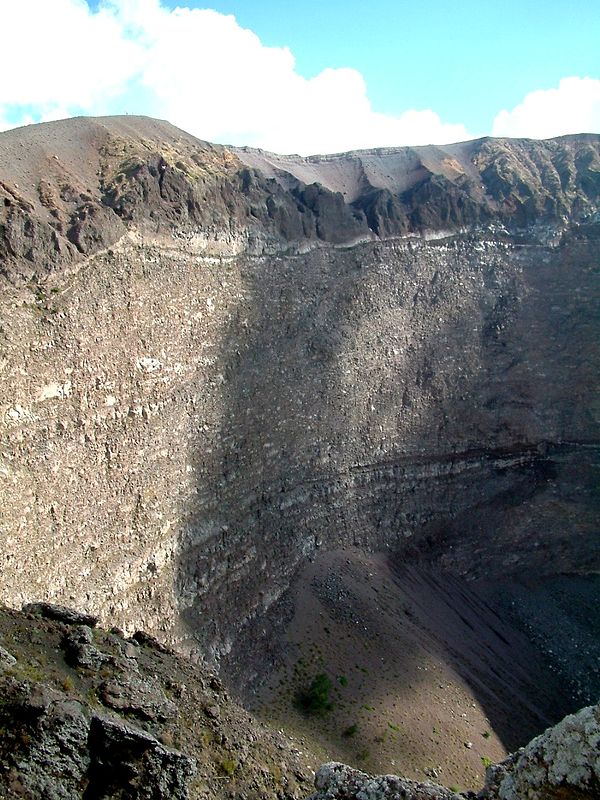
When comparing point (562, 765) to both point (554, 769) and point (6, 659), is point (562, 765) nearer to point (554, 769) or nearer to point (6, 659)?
point (554, 769)

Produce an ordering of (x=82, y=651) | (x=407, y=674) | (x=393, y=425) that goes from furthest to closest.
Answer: (x=393, y=425) → (x=407, y=674) → (x=82, y=651)

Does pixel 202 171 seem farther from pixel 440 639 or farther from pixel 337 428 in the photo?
pixel 440 639

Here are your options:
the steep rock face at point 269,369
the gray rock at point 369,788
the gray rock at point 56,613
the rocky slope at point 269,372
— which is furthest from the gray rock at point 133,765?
the rocky slope at point 269,372

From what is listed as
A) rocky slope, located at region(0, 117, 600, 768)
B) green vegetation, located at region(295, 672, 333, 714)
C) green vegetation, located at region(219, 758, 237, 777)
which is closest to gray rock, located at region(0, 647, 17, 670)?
green vegetation, located at region(219, 758, 237, 777)

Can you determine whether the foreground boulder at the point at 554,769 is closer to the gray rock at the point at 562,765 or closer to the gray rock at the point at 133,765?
the gray rock at the point at 562,765

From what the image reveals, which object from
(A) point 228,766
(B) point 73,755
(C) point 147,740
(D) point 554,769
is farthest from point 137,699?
(D) point 554,769
